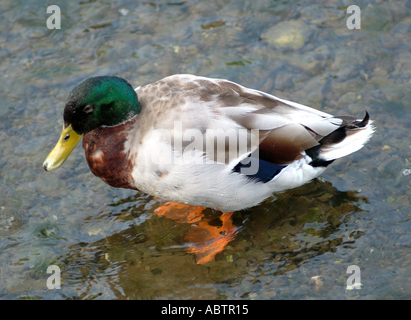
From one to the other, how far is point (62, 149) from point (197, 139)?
1.12m

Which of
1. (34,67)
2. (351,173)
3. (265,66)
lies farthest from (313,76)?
(34,67)

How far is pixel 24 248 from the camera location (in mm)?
4188

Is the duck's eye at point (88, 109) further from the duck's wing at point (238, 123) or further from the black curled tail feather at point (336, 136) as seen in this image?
the black curled tail feather at point (336, 136)

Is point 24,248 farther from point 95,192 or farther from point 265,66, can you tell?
point 265,66

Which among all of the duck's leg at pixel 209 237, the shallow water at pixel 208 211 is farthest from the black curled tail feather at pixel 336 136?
the duck's leg at pixel 209 237

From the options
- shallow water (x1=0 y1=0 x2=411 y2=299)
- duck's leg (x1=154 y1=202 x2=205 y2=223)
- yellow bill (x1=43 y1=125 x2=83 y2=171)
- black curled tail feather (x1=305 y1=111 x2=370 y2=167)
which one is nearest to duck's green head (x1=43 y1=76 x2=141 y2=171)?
yellow bill (x1=43 y1=125 x2=83 y2=171)

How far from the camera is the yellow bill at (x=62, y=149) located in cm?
382

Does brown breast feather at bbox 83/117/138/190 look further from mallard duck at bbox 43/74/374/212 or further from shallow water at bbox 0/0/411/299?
shallow water at bbox 0/0/411/299

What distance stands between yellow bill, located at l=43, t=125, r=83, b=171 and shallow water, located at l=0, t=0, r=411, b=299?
2.75 ft

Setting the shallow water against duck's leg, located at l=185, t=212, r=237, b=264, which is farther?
duck's leg, located at l=185, t=212, r=237, b=264

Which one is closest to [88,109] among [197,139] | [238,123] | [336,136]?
[197,139]

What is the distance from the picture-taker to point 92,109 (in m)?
3.85

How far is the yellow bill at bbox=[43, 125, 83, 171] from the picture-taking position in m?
3.82

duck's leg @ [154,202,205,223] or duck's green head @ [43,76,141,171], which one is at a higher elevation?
duck's green head @ [43,76,141,171]
